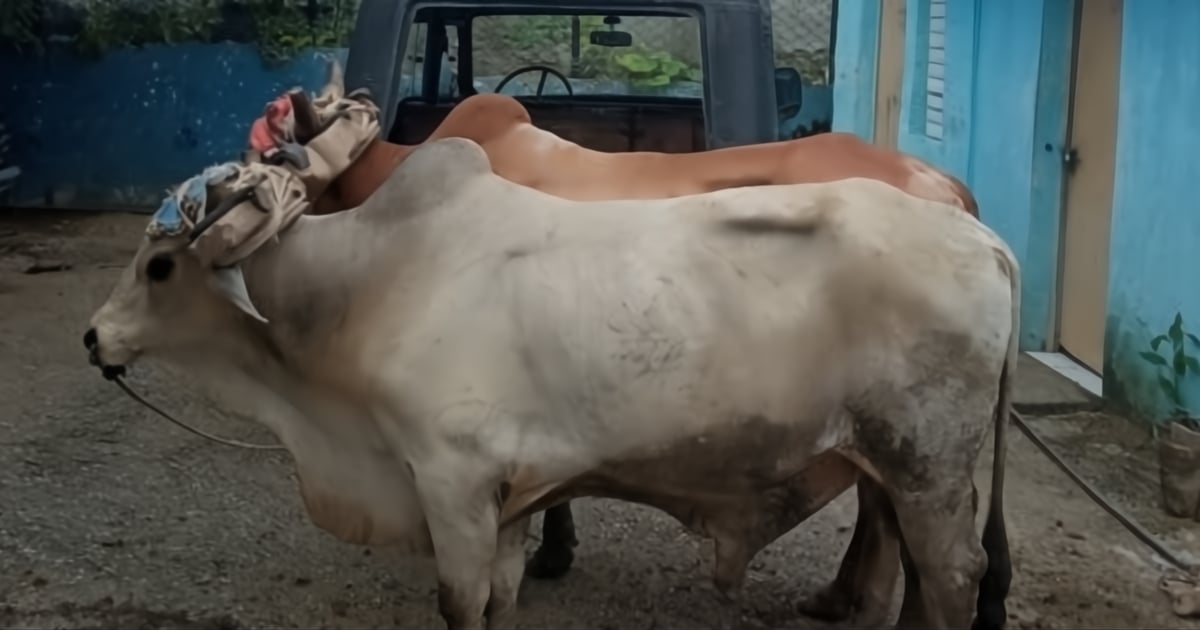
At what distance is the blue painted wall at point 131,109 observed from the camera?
389 inches

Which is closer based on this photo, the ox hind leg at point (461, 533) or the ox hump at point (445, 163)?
the ox hind leg at point (461, 533)

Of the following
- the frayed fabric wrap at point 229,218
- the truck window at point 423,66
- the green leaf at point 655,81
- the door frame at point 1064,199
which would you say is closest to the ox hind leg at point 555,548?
the frayed fabric wrap at point 229,218

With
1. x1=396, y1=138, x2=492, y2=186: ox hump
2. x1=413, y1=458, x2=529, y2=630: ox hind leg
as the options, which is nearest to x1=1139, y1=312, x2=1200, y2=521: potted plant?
x1=413, y1=458, x2=529, y2=630: ox hind leg

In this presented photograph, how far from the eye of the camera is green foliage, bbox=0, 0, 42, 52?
956cm

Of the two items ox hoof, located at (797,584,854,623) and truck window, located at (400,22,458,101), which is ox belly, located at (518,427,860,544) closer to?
ox hoof, located at (797,584,854,623)

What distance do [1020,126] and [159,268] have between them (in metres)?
4.27

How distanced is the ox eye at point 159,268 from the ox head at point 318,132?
0.96 ft

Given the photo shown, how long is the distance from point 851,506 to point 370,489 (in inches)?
72.5

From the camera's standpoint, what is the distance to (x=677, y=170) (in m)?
3.21

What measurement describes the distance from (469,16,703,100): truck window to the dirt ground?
4825mm

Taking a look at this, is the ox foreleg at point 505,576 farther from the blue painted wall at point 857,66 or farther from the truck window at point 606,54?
the truck window at point 606,54

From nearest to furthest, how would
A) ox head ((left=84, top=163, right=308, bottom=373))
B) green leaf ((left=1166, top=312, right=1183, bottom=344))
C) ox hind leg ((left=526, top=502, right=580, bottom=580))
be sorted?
ox head ((left=84, top=163, right=308, bottom=373)) → ox hind leg ((left=526, top=502, right=580, bottom=580)) → green leaf ((left=1166, top=312, right=1183, bottom=344))

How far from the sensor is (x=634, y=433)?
8.90 feet

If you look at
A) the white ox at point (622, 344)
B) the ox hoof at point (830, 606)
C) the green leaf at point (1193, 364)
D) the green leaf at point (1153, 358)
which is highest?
the white ox at point (622, 344)
